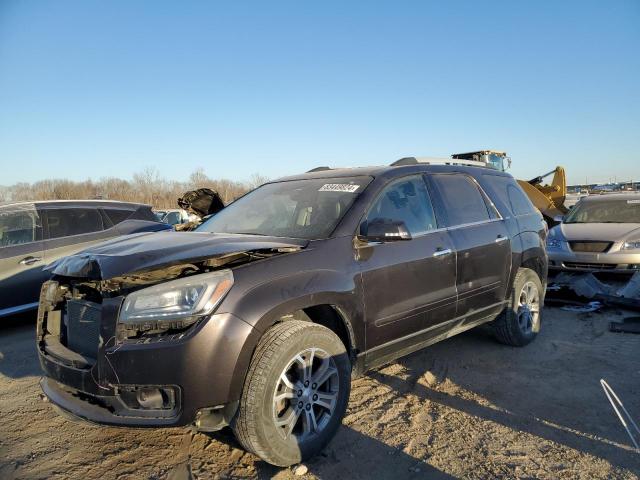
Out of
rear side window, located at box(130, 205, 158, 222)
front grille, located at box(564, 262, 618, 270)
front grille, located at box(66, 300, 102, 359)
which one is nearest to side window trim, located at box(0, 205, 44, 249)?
rear side window, located at box(130, 205, 158, 222)

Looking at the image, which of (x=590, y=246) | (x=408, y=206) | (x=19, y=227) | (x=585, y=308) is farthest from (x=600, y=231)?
(x=19, y=227)

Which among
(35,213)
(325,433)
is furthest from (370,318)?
(35,213)

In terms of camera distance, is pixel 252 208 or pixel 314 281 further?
pixel 252 208

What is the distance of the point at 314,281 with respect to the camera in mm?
2871

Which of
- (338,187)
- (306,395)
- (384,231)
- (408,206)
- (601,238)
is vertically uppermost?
(338,187)

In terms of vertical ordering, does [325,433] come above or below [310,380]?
below

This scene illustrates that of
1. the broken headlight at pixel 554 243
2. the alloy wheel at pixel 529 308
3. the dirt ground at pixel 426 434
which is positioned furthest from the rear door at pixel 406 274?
the broken headlight at pixel 554 243

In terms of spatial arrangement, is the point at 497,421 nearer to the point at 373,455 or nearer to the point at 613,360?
the point at 373,455

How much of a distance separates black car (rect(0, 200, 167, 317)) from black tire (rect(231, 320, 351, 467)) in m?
3.97

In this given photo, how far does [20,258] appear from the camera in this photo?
6191mm

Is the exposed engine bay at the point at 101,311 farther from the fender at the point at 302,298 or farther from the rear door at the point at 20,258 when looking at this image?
the rear door at the point at 20,258

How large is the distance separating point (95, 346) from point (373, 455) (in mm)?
1763

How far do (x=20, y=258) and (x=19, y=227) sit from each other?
0.53 metres

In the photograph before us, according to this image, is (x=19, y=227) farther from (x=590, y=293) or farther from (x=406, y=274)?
(x=590, y=293)
